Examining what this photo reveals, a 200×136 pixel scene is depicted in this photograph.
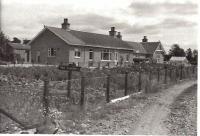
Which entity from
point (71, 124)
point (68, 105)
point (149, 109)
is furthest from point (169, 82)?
point (71, 124)

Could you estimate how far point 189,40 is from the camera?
7.52 meters

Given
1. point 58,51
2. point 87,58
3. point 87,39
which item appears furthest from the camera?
point 87,39

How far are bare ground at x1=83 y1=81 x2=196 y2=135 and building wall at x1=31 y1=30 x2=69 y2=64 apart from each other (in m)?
18.6

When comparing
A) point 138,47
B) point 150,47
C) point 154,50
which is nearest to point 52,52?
point 138,47

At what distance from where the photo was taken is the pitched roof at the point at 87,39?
29.4 m

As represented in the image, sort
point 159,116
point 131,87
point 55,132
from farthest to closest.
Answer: point 131,87
point 159,116
point 55,132

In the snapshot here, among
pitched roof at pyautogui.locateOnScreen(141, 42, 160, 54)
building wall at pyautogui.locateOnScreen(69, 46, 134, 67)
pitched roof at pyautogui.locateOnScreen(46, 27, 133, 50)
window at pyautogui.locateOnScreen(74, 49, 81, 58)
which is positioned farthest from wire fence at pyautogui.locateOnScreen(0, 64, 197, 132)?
pitched roof at pyautogui.locateOnScreen(141, 42, 160, 54)

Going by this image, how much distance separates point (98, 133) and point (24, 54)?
141 ft

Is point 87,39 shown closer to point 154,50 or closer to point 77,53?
point 77,53

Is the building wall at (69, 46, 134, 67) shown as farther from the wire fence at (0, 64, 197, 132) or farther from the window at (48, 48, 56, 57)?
the wire fence at (0, 64, 197, 132)

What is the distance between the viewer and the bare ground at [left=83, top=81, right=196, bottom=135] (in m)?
7.22

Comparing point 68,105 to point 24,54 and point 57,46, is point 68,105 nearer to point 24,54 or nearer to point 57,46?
point 57,46

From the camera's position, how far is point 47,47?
30578 millimetres

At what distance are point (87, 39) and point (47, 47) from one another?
3928 mm
